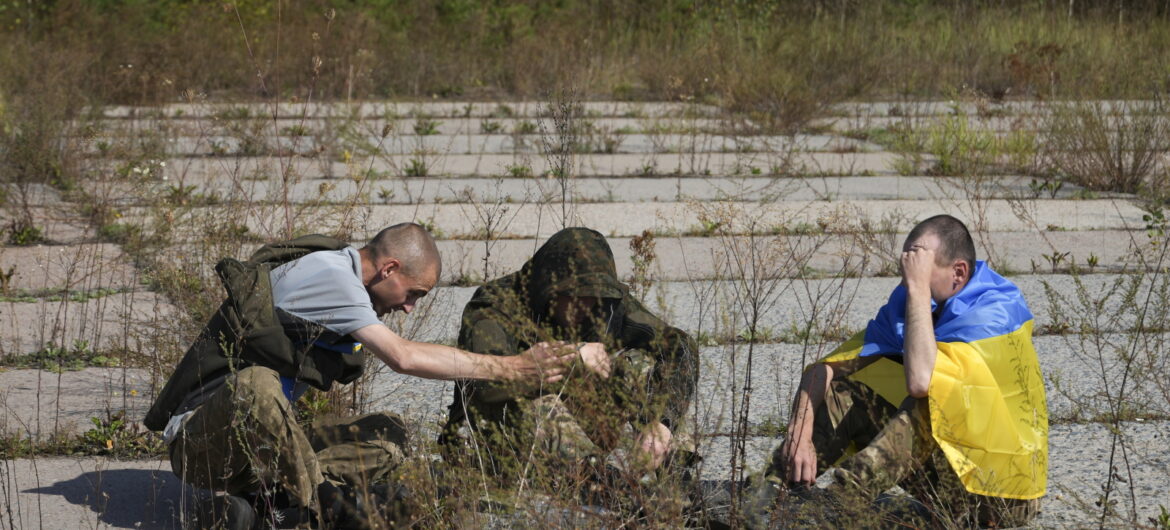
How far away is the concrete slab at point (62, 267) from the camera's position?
6703mm

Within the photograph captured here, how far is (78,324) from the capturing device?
607 cm

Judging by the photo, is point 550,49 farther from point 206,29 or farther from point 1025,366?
point 1025,366

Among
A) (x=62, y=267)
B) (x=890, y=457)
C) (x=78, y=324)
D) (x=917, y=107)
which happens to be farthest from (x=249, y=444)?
(x=917, y=107)

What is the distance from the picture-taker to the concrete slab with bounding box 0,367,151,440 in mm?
4613

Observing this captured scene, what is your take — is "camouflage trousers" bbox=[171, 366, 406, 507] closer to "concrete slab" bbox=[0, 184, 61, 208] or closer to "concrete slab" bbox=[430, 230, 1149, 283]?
"concrete slab" bbox=[430, 230, 1149, 283]

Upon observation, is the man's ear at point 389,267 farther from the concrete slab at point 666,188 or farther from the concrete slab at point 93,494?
the concrete slab at point 666,188

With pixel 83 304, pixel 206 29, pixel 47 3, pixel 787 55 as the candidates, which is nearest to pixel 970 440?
pixel 83 304

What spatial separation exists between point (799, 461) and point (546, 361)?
0.81m

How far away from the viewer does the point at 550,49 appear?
15.8m

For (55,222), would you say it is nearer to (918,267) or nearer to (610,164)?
(610,164)

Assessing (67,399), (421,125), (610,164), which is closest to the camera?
(67,399)

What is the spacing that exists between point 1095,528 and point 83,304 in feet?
15.2

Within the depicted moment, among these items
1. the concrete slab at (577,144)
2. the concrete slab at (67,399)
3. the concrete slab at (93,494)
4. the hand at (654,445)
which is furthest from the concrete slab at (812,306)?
the concrete slab at (577,144)

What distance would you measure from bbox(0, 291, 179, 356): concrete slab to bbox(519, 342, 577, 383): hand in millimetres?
2197
